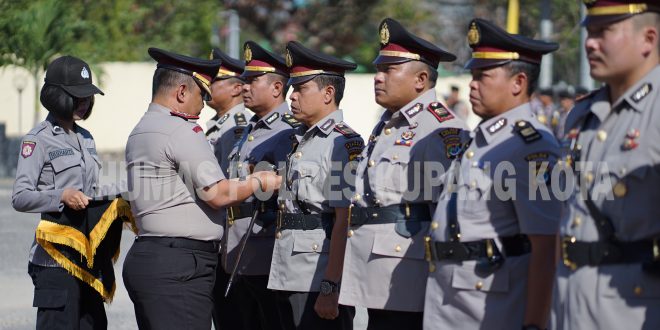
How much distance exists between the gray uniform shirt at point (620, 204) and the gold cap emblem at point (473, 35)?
2.92 ft

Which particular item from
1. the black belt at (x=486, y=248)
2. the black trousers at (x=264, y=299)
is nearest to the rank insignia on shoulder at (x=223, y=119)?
the black trousers at (x=264, y=299)

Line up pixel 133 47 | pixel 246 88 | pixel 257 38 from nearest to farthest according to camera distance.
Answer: pixel 246 88, pixel 133 47, pixel 257 38

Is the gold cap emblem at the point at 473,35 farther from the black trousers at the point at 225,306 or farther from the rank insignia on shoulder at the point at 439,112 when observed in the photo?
the black trousers at the point at 225,306

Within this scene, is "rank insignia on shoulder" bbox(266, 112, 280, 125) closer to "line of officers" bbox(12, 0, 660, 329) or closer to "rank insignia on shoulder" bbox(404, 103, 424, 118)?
"line of officers" bbox(12, 0, 660, 329)

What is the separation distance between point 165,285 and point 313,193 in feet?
3.20

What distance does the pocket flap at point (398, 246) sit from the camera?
17.3 ft

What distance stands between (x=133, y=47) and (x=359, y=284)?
96.1 feet

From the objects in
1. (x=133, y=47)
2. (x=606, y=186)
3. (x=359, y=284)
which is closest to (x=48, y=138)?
(x=359, y=284)

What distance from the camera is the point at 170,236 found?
5.67m

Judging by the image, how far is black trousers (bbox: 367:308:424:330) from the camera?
5.35 m

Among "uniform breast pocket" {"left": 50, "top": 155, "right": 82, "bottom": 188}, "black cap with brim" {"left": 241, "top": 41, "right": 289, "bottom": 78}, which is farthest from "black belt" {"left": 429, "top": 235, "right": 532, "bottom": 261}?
"black cap with brim" {"left": 241, "top": 41, "right": 289, "bottom": 78}

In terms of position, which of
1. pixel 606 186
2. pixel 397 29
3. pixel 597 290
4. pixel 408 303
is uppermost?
pixel 397 29

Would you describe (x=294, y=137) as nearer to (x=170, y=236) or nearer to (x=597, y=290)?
(x=170, y=236)

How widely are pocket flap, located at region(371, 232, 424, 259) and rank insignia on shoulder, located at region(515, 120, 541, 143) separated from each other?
3.18 feet
